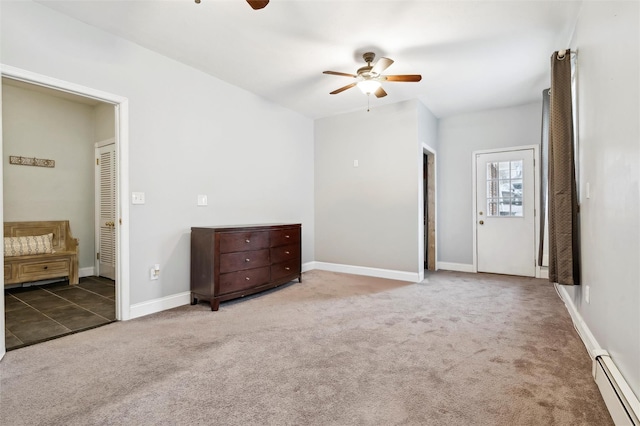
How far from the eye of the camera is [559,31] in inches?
114

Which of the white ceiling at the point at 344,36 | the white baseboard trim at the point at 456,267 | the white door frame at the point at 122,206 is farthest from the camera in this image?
the white baseboard trim at the point at 456,267

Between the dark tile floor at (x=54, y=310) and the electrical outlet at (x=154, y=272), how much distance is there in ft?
1.58

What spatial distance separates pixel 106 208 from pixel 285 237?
9.60 ft

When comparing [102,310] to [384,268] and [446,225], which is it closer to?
[384,268]

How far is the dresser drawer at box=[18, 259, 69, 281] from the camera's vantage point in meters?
4.24

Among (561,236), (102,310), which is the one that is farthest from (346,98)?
(102,310)

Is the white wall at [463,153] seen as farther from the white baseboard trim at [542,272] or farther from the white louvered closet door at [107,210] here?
the white louvered closet door at [107,210]

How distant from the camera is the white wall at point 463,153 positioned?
16.5ft

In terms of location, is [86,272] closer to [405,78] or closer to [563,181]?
[405,78]

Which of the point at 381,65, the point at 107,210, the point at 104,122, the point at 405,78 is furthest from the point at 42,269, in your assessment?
the point at 405,78

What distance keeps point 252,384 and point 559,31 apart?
3.78 metres

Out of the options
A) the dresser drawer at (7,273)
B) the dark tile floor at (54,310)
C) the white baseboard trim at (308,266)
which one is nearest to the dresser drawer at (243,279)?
the dark tile floor at (54,310)

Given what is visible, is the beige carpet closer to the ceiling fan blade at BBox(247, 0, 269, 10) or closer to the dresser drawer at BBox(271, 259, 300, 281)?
the dresser drawer at BBox(271, 259, 300, 281)

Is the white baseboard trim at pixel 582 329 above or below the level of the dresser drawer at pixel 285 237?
below
